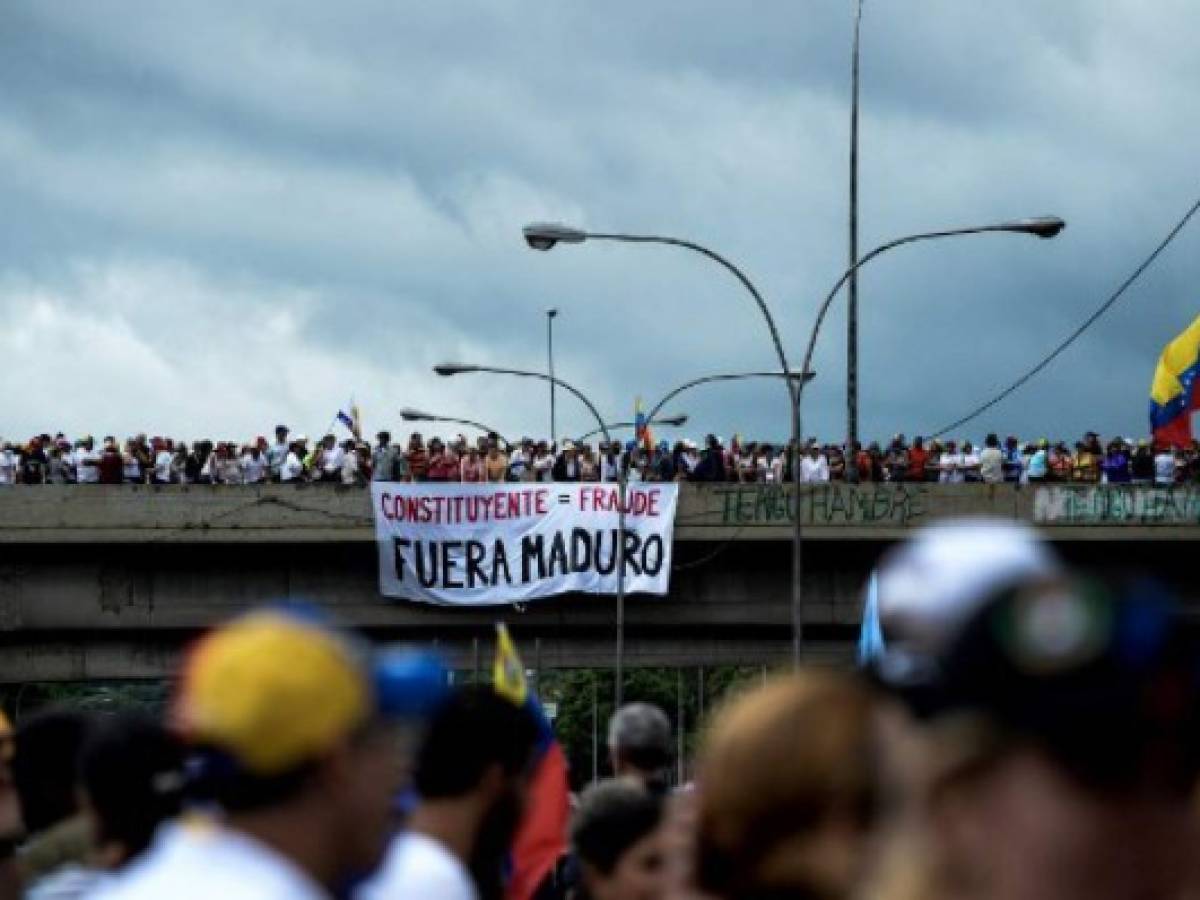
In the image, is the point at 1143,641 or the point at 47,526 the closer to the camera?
the point at 1143,641

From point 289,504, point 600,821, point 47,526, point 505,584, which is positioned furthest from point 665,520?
point 600,821

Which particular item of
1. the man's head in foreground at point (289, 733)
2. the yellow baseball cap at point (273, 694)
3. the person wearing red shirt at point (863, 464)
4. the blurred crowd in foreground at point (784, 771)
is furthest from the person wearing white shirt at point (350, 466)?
the yellow baseball cap at point (273, 694)

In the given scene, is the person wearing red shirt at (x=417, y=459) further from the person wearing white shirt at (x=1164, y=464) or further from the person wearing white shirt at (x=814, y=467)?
the person wearing white shirt at (x=1164, y=464)

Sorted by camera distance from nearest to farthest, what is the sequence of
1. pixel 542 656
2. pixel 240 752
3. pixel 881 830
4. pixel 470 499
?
pixel 881 830, pixel 240 752, pixel 470 499, pixel 542 656

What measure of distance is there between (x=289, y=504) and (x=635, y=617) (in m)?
6.16

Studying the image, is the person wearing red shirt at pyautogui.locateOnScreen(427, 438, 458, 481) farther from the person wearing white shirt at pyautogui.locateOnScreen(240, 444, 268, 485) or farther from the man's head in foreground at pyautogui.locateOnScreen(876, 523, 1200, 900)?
the man's head in foreground at pyautogui.locateOnScreen(876, 523, 1200, 900)

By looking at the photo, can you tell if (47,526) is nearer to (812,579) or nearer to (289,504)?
(289,504)

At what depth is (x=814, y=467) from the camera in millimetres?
41438

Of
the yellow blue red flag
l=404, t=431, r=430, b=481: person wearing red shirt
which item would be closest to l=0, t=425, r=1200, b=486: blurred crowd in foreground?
l=404, t=431, r=430, b=481: person wearing red shirt

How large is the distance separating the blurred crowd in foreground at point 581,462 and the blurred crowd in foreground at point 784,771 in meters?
33.0

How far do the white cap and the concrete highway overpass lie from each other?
3748 cm

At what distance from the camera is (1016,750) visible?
2.20 metres

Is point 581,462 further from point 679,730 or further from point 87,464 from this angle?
point 679,730

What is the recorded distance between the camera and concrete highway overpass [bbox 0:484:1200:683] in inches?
1585
